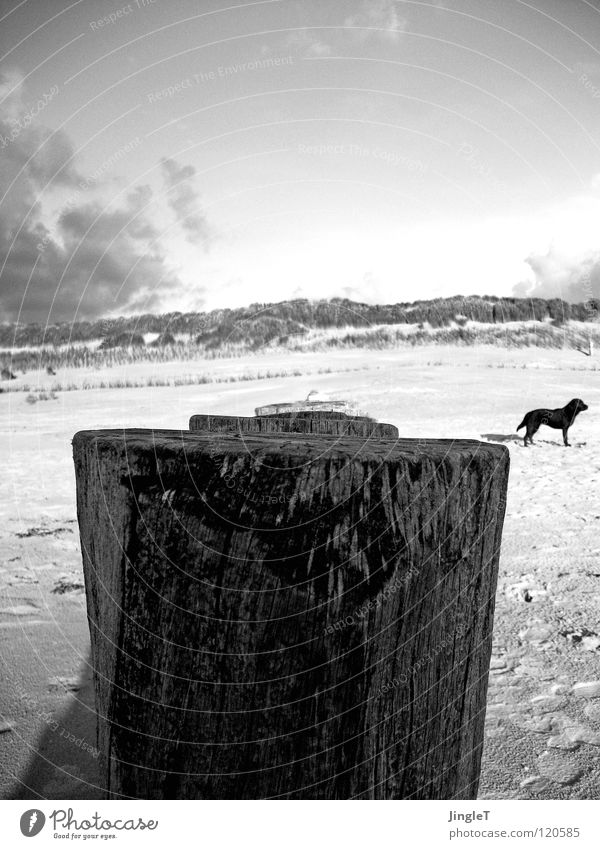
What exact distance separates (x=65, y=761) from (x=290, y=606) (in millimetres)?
1921

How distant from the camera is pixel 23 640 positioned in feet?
10.6

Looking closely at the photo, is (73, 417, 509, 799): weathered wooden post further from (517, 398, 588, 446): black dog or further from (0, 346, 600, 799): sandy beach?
(517, 398, 588, 446): black dog

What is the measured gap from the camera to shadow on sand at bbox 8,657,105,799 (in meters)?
2.15

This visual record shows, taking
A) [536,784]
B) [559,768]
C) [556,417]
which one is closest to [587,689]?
[559,768]

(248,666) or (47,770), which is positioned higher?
(248,666)

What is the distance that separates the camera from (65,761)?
230 centimetres

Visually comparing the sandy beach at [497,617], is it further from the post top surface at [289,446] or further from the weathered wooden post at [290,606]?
the post top surface at [289,446]

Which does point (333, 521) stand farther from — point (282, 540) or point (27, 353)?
point (27, 353)

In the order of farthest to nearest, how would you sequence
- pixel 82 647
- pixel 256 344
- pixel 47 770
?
pixel 256 344, pixel 82 647, pixel 47 770

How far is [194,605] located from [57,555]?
419cm

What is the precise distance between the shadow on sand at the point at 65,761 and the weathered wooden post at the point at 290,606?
1.28 m

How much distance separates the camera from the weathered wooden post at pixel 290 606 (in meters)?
0.95

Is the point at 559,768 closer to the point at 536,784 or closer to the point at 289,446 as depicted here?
the point at 536,784

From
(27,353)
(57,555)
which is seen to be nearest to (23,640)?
(57,555)
